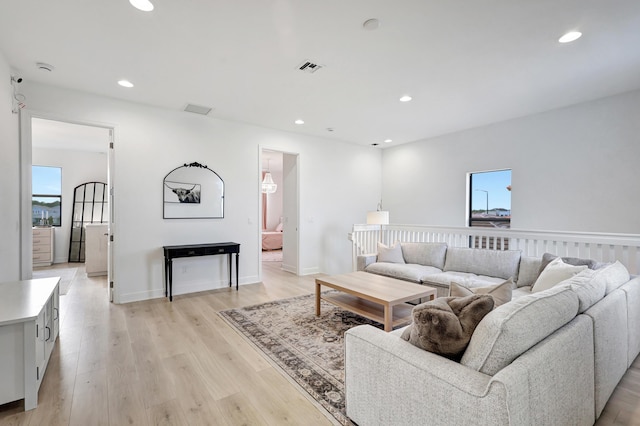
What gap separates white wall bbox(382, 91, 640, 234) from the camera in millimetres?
3875

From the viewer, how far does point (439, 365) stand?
128cm

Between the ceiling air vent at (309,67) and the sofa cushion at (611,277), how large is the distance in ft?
9.57

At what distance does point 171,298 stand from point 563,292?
14.1 feet

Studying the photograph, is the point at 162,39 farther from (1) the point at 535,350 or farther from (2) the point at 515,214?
(2) the point at 515,214

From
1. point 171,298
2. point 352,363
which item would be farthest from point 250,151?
point 352,363

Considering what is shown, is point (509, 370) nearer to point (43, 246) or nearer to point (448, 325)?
point (448, 325)

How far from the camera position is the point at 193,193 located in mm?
4656

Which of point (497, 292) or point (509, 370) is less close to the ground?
point (497, 292)

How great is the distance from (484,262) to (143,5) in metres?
4.33

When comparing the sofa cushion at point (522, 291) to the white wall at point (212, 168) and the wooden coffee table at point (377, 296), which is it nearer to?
the wooden coffee table at point (377, 296)

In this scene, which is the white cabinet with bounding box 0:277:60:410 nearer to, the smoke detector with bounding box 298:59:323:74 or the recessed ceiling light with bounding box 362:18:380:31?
the smoke detector with bounding box 298:59:323:74

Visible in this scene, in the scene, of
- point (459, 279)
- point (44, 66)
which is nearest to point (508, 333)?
point (459, 279)

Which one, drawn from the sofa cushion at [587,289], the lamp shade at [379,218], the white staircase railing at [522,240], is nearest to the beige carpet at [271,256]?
the white staircase railing at [522,240]

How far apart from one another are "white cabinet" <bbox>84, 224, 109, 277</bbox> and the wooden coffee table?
4731 mm
